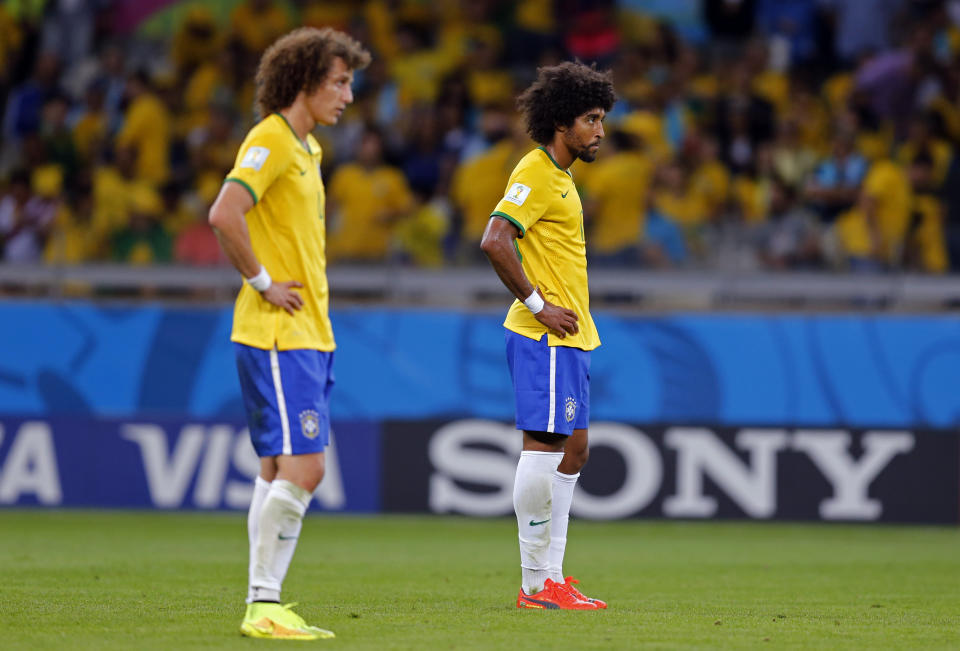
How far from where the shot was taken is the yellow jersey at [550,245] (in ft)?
21.4

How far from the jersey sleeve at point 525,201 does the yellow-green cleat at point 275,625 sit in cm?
207

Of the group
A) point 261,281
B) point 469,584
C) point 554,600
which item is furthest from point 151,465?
point 261,281

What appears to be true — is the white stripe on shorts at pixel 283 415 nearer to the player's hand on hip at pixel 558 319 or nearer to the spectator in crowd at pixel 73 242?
the player's hand on hip at pixel 558 319

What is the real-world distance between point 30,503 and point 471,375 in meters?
4.11

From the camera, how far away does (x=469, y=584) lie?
7.71 meters

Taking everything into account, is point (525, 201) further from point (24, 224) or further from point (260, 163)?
point (24, 224)

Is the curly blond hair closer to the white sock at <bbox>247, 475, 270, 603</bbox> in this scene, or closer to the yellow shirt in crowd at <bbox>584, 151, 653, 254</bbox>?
the white sock at <bbox>247, 475, 270, 603</bbox>

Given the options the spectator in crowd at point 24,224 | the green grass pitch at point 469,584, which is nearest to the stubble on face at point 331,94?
the green grass pitch at point 469,584

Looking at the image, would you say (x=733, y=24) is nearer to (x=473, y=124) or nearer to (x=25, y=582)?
(x=473, y=124)

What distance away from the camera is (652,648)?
530 cm

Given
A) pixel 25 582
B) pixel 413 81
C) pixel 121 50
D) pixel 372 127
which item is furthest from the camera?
pixel 121 50

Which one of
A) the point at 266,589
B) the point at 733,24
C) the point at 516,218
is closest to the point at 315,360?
the point at 266,589

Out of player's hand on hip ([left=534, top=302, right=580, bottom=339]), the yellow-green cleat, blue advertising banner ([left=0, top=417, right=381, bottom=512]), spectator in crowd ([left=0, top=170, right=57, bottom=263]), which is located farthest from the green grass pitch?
spectator in crowd ([left=0, top=170, right=57, bottom=263])

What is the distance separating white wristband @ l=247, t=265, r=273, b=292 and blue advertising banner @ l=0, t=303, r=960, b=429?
7.35 meters
